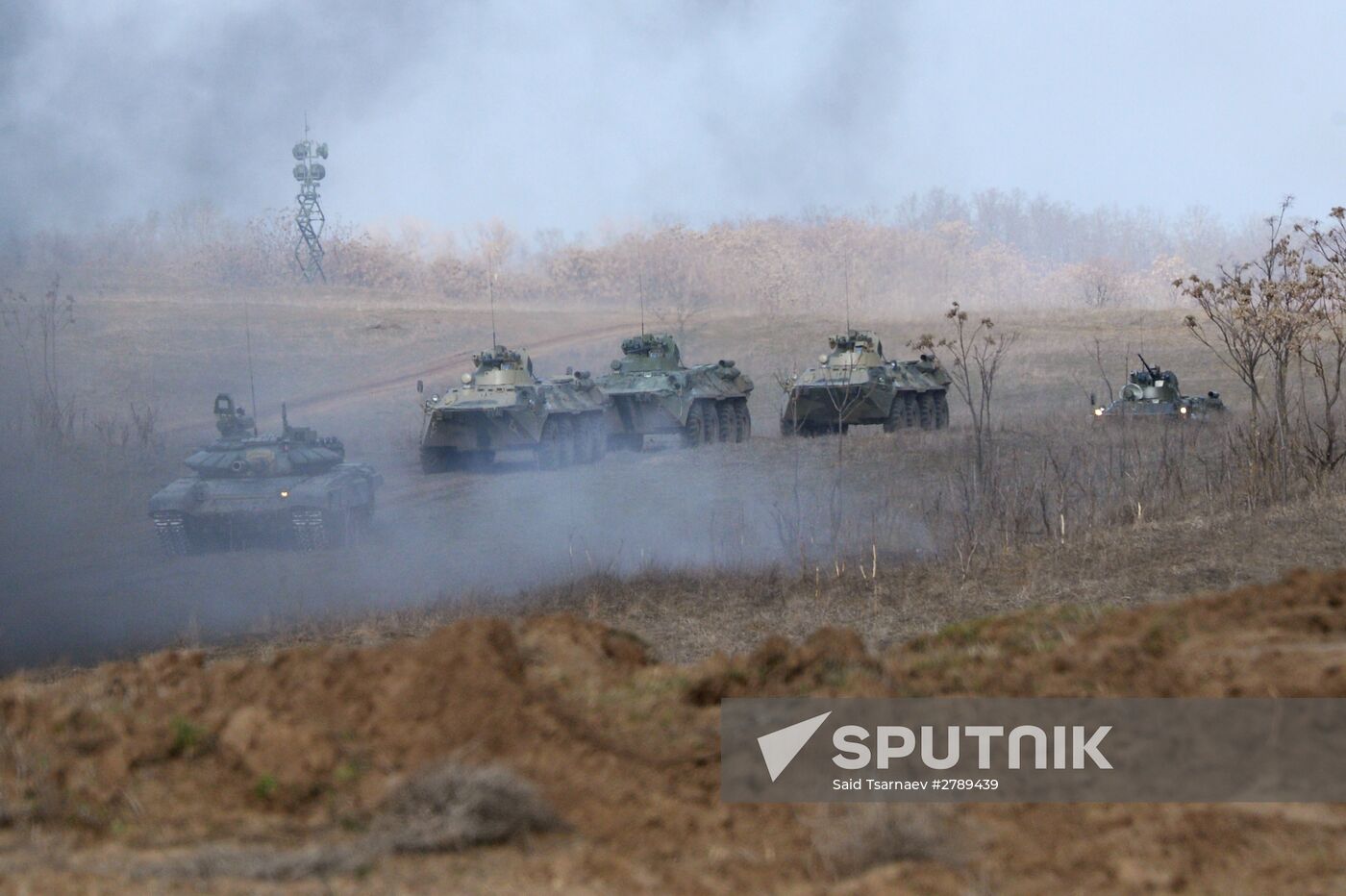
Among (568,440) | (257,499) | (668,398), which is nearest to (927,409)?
(668,398)

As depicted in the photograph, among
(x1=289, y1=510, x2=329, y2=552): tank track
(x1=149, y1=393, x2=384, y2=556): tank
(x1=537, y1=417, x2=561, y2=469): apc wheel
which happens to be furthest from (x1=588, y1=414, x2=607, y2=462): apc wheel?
(x1=289, y1=510, x2=329, y2=552): tank track

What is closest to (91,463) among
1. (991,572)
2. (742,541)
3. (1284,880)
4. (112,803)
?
(742,541)

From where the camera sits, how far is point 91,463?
27.3m

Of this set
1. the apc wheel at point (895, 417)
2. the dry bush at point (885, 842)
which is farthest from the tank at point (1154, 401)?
the dry bush at point (885, 842)

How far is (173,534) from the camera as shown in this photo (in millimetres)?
18938

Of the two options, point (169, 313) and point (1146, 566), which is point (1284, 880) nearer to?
point (1146, 566)

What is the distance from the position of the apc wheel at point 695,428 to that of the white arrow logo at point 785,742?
23.7 metres

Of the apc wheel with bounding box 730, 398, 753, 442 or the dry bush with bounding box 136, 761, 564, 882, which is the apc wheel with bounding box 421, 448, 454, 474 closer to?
the apc wheel with bounding box 730, 398, 753, 442

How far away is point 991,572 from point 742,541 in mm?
4044

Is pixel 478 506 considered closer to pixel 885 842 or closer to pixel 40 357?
pixel 885 842

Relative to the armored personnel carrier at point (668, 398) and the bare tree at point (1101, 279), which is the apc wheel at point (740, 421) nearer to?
the armored personnel carrier at point (668, 398)

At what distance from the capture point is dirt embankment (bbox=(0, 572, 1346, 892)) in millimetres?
4797

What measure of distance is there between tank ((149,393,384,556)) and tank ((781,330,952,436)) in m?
12.3

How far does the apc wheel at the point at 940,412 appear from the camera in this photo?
3303cm
